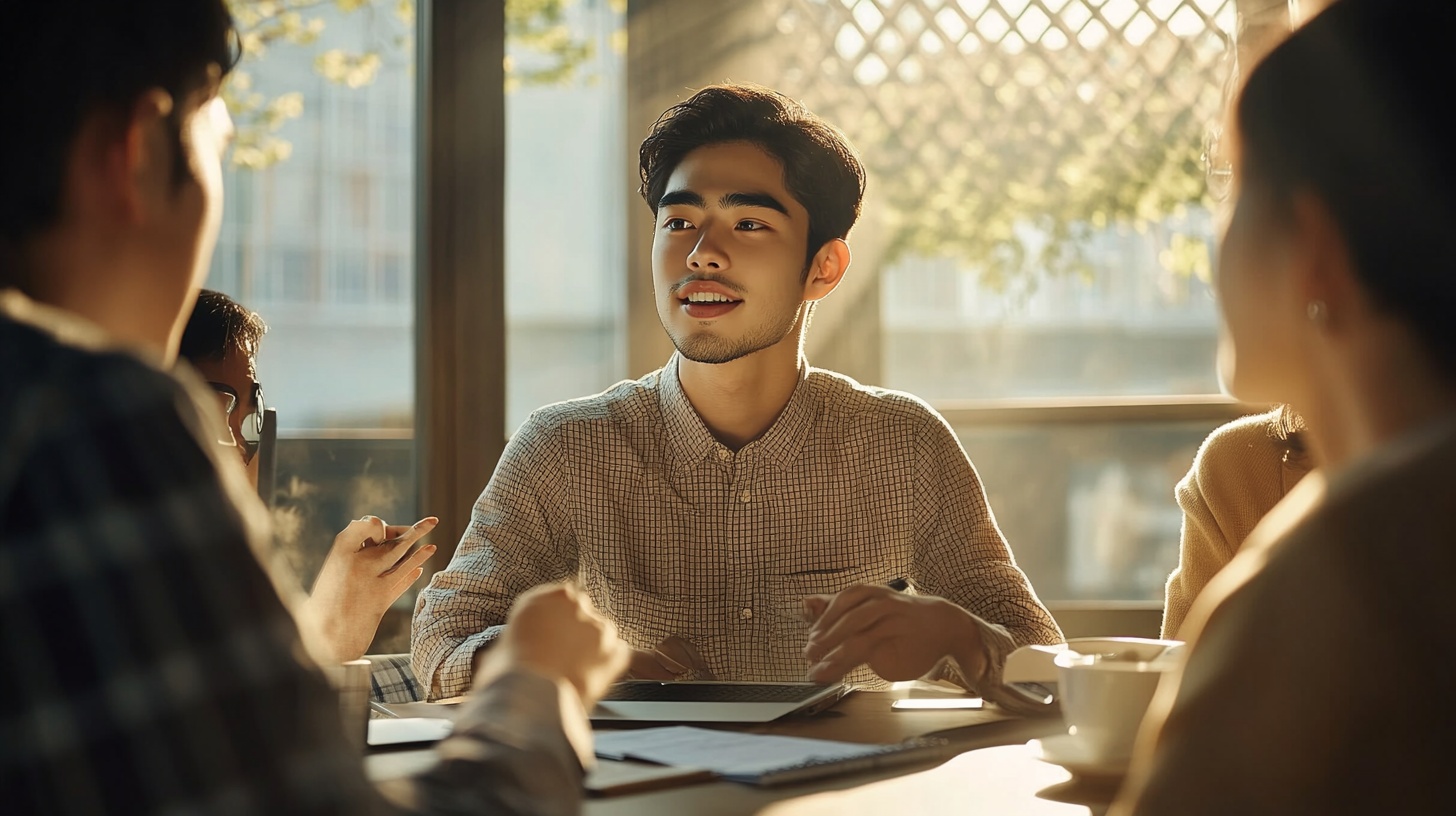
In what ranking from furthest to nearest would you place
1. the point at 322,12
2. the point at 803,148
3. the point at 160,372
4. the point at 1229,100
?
the point at 322,12, the point at 803,148, the point at 1229,100, the point at 160,372

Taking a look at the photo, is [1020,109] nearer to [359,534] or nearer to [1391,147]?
[359,534]

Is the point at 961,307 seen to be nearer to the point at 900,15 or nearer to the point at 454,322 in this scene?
the point at 900,15

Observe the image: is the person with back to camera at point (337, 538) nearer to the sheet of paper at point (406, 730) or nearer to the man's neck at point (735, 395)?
the sheet of paper at point (406, 730)

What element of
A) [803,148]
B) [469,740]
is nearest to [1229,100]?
[469,740]

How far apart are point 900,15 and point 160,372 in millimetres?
2758

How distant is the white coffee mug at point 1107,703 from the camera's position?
106 cm

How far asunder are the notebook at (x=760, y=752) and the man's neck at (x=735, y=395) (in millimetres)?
970

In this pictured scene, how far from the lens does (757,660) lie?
203 centimetres

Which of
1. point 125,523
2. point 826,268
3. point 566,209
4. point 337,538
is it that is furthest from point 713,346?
point 125,523

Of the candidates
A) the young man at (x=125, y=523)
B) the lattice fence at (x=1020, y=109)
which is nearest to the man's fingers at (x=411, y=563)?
the young man at (x=125, y=523)

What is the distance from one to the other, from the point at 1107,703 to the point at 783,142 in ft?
4.52

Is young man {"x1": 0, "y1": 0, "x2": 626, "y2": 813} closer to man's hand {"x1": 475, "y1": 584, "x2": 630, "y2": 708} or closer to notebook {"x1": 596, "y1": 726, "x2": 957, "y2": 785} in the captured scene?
man's hand {"x1": 475, "y1": 584, "x2": 630, "y2": 708}

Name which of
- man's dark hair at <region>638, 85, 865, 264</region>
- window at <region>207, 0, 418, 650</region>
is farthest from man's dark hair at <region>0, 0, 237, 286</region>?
window at <region>207, 0, 418, 650</region>

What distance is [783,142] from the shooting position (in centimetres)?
223
